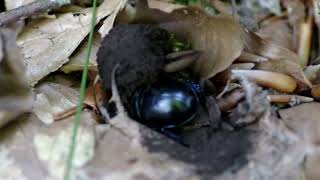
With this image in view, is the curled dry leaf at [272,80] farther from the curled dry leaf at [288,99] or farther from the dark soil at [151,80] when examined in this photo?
the dark soil at [151,80]

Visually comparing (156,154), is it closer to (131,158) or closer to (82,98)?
(131,158)

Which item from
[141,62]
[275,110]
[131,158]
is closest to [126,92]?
[141,62]

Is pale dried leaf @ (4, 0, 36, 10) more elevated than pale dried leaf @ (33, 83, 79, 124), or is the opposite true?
pale dried leaf @ (4, 0, 36, 10)

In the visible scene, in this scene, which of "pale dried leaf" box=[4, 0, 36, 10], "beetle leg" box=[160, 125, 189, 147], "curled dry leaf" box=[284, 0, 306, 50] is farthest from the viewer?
"curled dry leaf" box=[284, 0, 306, 50]

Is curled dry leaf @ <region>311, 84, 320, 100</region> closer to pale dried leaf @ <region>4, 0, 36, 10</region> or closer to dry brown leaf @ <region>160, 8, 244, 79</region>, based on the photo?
dry brown leaf @ <region>160, 8, 244, 79</region>

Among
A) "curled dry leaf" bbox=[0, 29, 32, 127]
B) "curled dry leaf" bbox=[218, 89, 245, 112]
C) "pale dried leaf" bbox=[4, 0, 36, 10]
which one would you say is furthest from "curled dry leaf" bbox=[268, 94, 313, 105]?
"pale dried leaf" bbox=[4, 0, 36, 10]

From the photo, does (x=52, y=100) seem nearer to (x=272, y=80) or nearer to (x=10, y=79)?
(x=10, y=79)

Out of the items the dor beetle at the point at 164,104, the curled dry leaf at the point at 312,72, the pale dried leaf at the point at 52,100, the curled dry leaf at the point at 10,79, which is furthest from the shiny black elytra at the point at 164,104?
the curled dry leaf at the point at 312,72
